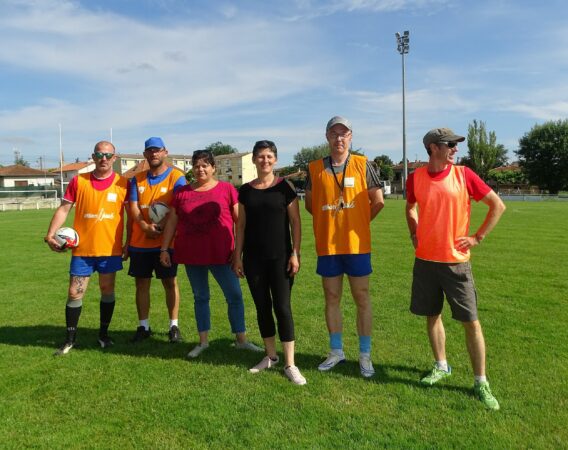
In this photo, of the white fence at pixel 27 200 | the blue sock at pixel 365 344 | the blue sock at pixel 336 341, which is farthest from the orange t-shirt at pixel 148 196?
the white fence at pixel 27 200

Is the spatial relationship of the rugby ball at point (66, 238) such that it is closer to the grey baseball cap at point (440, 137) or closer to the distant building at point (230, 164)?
the grey baseball cap at point (440, 137)

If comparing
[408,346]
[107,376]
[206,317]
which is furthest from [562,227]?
[107,376]

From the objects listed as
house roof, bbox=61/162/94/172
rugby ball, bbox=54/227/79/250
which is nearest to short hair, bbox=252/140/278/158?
rugby ball, bbox=54/227/79/250

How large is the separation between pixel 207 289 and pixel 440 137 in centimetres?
271

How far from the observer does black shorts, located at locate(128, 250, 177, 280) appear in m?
5.07

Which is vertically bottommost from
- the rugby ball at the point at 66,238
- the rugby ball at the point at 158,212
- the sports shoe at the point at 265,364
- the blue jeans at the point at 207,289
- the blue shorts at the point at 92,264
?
the sports shoe at the point at 265,364

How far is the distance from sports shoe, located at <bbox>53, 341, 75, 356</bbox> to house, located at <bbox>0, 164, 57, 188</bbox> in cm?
7842

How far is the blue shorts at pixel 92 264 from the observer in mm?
4836

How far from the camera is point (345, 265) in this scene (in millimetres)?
4152

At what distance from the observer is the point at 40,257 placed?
11.6m

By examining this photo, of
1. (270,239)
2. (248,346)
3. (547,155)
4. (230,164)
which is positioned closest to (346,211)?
(270,239)

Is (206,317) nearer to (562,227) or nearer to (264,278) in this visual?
(264,278)

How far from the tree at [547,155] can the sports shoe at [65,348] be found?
204 ft

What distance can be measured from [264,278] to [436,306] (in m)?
1.51
